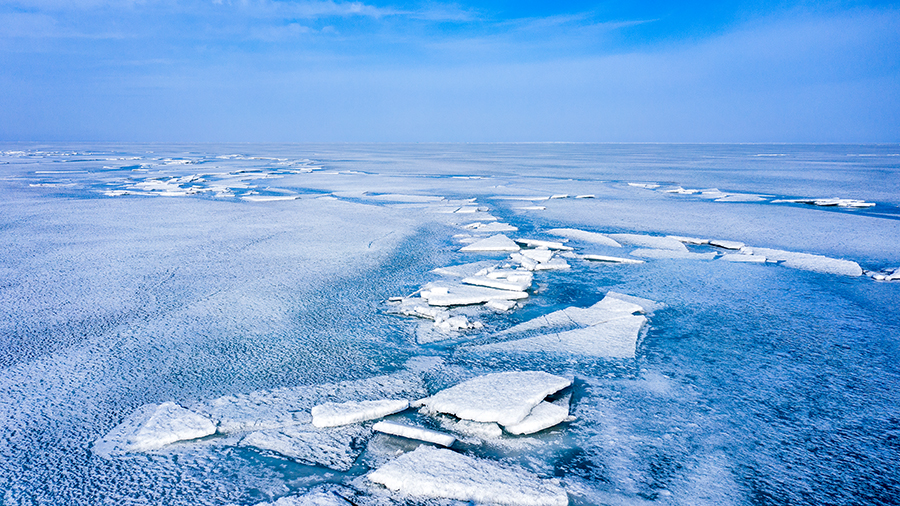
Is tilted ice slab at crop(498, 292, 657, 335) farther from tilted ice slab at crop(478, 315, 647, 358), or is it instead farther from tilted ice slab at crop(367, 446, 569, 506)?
tilted ice slab at crop(367, 446, 569, 506)

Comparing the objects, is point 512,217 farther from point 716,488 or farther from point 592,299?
point 716,488

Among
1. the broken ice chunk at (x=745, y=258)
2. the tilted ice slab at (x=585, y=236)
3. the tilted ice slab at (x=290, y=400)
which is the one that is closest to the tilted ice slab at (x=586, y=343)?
the tilted ice slab at (x=290, y=400)

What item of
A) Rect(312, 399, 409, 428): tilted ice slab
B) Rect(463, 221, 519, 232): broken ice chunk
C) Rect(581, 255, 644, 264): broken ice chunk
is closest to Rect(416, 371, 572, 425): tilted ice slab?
Rect(312, 399, 409, 428): tilted ice slab

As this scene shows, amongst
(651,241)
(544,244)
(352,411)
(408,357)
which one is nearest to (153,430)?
(352,411)

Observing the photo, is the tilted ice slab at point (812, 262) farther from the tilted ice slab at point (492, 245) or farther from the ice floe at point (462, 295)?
the ice floe at point (462, 295)

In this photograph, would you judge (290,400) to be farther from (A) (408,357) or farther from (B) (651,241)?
(B) (651,241)

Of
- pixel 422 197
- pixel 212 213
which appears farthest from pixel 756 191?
pixel 212 213

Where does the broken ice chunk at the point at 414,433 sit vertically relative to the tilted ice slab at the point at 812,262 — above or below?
below
